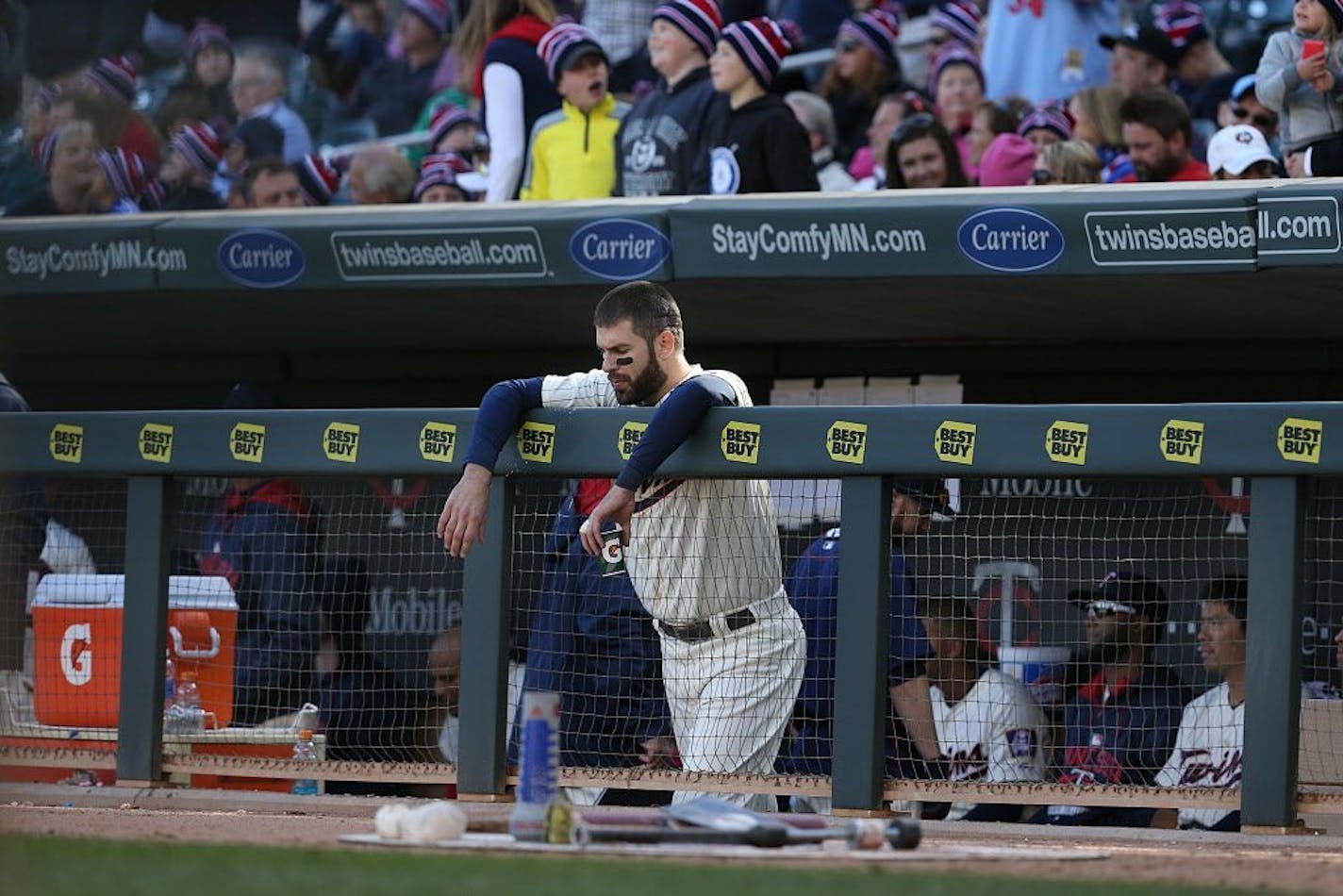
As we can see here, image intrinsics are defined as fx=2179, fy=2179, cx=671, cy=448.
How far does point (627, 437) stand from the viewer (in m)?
5.96

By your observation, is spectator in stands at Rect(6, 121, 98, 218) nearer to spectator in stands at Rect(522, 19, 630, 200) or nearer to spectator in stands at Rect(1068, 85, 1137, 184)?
spectator in stands at Rect(522, 19, 630, 200)

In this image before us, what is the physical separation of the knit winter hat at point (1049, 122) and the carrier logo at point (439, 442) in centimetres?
383

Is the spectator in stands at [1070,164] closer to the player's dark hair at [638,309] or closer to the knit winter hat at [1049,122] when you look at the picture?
the knit winter hat at [1049,122]

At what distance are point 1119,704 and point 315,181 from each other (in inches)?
197

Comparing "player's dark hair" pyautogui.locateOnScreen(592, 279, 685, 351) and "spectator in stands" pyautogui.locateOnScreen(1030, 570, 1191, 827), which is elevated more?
"player's dark hair" pyautogui.locateOnScreen(592, 279, 685, 351)

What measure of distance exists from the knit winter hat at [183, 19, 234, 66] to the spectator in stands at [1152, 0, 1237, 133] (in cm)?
570

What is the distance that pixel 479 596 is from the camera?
6.08m

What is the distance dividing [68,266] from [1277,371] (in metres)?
4.65

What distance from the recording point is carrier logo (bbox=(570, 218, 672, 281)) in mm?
7453

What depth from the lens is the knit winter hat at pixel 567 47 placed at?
869cm

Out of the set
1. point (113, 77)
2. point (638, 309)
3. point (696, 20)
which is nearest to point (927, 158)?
point (696, 20)

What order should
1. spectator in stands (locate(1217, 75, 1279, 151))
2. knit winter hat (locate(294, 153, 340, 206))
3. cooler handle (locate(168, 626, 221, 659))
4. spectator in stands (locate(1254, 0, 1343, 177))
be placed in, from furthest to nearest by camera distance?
1. knit winter hat (locate(294, 153, 340, 206))
2. spectator in stands (locate(1217, 75, 1279, 151))
3. spectator in stands (locate(1254, 0, 1343, 177))
4. cooler handle (locate(168, 626, 221, 659))

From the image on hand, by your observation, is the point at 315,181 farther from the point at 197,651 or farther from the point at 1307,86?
the point at 1307,86

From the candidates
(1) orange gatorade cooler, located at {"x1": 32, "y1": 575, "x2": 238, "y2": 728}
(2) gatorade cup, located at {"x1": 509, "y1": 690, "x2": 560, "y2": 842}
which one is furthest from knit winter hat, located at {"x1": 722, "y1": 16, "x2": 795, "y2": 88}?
(2) gatorade cup, located at {"x1": 509, "y1": 690, "x2": 560, "y2": 842}
